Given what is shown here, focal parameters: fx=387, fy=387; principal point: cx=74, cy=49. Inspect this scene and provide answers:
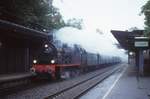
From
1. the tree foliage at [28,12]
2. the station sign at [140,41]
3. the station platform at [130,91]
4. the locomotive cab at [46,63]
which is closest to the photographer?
the station platform at [130,91]

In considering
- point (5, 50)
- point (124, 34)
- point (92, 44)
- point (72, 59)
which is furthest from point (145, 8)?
point (92, 44)

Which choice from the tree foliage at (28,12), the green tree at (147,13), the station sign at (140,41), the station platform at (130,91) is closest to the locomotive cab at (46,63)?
the tree foliage at (28,12)

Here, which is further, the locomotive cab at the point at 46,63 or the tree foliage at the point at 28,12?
the tree foliage at the point at 28,12

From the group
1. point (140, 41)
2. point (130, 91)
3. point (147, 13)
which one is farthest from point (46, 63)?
point (147, 13)

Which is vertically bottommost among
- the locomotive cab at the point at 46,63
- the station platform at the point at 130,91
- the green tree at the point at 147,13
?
the station platform at the point at 130,91

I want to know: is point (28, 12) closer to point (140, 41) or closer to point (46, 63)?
point (46, 63)

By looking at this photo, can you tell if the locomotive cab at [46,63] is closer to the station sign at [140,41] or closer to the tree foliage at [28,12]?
the tree foliage at [28,12]

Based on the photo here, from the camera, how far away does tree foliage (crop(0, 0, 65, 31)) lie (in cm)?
2588

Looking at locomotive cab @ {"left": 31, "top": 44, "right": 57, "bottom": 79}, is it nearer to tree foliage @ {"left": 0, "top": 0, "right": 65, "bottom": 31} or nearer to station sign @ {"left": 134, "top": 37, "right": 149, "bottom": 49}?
tree foliage @ {"left": 0, "top": 0, "right": 65, "bottom": 31}

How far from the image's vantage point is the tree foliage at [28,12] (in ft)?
84.9

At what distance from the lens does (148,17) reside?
1155 inches

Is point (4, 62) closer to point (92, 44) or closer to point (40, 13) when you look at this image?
point (40, 13)

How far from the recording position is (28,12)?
28.7m

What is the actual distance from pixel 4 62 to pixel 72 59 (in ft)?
21.3
